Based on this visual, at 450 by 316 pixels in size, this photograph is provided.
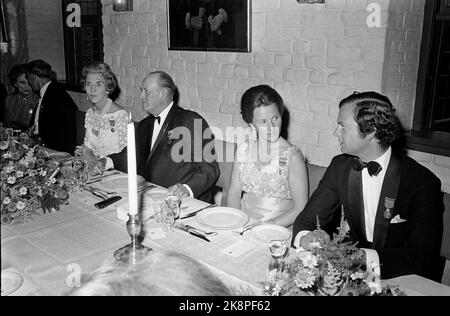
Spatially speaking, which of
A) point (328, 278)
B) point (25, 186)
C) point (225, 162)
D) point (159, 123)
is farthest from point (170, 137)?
point (328, 278)

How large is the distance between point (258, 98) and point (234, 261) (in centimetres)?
117

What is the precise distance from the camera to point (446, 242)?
90.4 inches

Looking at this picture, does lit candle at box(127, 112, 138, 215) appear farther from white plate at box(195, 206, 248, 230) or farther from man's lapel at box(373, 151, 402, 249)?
man's lapel at box(373, 151, 402, 249)

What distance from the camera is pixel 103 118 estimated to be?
377 cm

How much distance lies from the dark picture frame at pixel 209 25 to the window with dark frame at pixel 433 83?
1.32 meters

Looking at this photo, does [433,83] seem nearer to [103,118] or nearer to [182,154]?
[182,154]

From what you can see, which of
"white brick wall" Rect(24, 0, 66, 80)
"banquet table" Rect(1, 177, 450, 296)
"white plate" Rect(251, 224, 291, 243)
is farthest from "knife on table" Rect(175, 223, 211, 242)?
"white brick wall" Rect(24, 0, 66, 80)

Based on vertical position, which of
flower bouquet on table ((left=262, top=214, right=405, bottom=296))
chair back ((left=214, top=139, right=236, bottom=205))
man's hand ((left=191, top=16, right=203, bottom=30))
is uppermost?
man's hand ((left=191, top=16, right=203, bottom=30))

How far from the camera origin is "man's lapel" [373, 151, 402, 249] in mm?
2098

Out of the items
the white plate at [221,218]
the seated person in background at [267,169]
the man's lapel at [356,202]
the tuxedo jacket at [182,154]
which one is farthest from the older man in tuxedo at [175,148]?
the man's lapel at [356,202]

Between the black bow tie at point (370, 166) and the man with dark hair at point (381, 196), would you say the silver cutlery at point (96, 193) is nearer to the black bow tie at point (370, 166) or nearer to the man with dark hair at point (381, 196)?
the man with dark hair at point (381, 196)

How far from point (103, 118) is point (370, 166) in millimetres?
2407

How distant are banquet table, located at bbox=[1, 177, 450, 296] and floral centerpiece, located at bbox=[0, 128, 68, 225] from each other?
0.07 metres
